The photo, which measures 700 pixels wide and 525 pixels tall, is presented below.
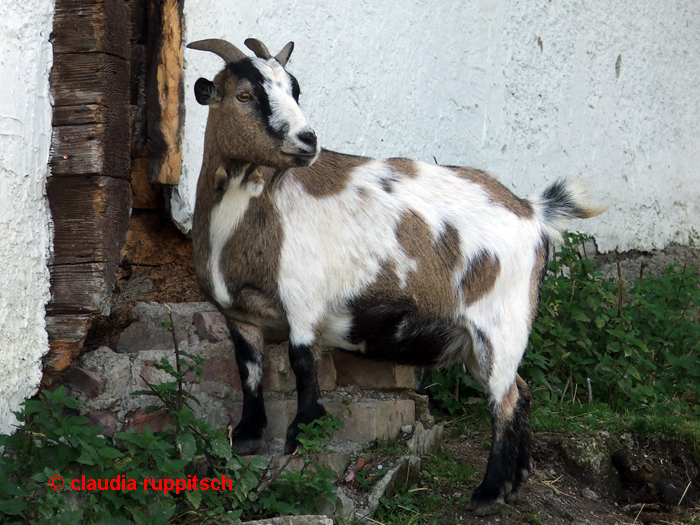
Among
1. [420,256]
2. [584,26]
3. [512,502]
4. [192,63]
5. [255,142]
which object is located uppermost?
[584,26]

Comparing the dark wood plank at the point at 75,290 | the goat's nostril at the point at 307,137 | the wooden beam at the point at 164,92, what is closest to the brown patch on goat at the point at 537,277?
the goat's nostril at the point at 307,137

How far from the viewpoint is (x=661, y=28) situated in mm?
7250

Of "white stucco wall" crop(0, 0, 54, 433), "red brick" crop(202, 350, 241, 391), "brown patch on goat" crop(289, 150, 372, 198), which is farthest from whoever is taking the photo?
"red brick" crop(202, 350, 241, 391)

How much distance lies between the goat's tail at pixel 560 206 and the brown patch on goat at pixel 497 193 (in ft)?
0.26

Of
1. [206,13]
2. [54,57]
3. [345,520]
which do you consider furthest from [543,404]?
[54,57]

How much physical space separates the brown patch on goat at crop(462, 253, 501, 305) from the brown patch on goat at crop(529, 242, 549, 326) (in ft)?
0.78

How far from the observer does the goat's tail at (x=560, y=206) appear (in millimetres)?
4031

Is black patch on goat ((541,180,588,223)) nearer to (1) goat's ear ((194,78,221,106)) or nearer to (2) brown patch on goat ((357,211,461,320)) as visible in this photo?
(2) brown patch on goat ((357,211,461,320))

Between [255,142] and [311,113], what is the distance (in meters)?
1.42

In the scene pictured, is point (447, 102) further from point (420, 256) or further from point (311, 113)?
point (420, 256)

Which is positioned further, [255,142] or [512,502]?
[512,502]

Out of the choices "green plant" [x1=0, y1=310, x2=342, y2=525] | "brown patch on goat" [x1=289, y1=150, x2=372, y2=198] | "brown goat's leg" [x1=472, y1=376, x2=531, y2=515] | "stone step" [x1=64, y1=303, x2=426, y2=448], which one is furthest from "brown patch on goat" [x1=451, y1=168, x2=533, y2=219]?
"green plant" [x1=0, y1=310, x2=342, y2=525]

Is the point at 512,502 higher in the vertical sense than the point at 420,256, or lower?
lower

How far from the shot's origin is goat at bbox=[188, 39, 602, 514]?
131 inches
